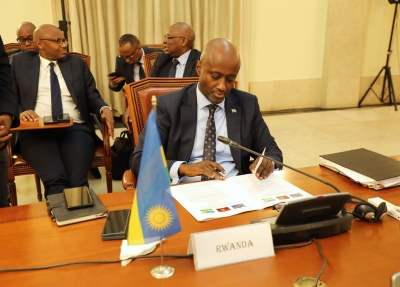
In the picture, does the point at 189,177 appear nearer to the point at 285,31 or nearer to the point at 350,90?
the point at 285,31

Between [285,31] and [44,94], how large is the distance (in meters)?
3.79

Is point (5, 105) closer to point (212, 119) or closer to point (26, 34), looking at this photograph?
point (212, 119)

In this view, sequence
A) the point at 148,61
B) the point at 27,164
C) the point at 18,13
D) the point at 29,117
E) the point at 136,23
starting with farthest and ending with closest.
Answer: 1. the point at 136,23
2. the point at 18,13
3. the point at 148,61
4. the point at 27,164
5. the point at 29,117

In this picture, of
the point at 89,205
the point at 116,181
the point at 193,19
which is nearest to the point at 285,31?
the point at 193,19

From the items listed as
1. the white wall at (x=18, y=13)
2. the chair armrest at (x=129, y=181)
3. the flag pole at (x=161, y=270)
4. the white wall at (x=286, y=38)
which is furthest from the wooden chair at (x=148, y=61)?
the flag pole at (x=161, y=270)

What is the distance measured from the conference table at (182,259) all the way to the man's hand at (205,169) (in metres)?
0.27

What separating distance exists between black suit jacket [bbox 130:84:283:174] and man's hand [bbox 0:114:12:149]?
524 millimetres

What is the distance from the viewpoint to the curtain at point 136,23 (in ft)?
16.1

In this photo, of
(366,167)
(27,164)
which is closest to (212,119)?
(366,167)

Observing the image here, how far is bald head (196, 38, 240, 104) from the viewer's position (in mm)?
1817

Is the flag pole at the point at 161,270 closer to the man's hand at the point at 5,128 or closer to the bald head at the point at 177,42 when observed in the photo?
the man's hand at the point at 5,128

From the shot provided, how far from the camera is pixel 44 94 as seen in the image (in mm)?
2975

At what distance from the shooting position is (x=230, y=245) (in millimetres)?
1076

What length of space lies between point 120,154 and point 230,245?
2.42m
